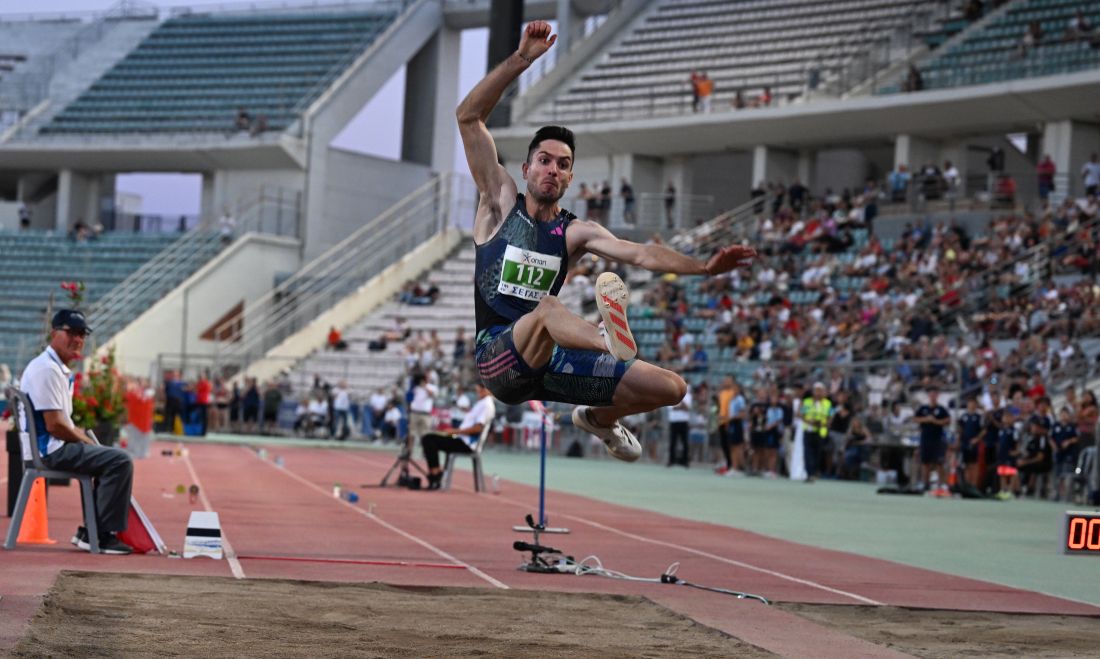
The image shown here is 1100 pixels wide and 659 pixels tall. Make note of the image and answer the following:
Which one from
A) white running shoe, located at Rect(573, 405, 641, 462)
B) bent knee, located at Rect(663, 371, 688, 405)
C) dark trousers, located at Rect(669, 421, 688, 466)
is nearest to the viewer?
bent knee, located at Rect(663, 371, 688, 405)

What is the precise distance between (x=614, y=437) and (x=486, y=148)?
4.83ft

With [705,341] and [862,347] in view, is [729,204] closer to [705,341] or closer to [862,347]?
[705,341]

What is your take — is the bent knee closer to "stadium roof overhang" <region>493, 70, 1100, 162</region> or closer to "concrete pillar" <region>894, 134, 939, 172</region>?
"stadium roof overhang" <region>493, 70, 1100, 162</region>

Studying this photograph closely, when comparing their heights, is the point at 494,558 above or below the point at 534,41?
below

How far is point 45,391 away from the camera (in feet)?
32.1

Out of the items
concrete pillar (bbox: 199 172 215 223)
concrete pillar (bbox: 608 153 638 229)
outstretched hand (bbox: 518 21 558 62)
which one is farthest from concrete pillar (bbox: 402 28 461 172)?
outstretched hand (bbox: 518 21 558 62)

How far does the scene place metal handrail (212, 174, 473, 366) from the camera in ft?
135

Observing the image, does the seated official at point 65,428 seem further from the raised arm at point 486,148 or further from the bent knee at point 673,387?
the bent knee at point 673,387

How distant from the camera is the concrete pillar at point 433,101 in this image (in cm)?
4819

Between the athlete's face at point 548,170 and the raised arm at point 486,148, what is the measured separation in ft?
0.52

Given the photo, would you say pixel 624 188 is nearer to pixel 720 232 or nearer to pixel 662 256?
pixel 720 232

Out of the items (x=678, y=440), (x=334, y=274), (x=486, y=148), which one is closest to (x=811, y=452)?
(x=678, y=440)

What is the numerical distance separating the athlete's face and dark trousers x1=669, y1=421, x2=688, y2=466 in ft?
72.2

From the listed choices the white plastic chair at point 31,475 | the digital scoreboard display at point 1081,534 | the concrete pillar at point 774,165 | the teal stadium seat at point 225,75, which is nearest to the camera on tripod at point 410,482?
the white plastic chair at point 31,475
